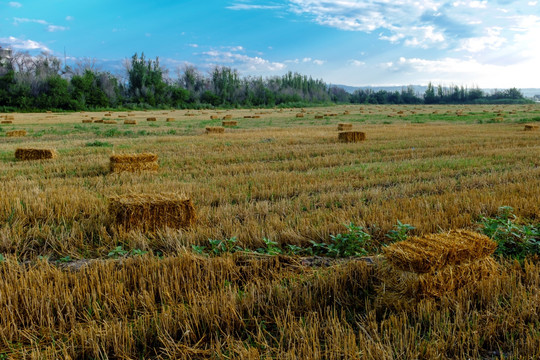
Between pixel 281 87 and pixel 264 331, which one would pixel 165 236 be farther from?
pixel 281 87

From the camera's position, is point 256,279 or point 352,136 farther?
point 352,136

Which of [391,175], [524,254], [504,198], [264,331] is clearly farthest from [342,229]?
[391,175]

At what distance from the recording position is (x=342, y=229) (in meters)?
5.44

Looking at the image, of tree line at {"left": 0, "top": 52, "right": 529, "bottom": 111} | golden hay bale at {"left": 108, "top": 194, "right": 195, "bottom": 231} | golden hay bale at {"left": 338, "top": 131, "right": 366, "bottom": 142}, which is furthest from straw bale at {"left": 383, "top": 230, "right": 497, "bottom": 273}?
tree line at {"left": 0, "top": 52, "right": 529, "bottom": 111}

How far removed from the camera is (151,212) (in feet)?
18.3

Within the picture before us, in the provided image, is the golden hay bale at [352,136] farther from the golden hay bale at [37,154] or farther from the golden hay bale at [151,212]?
the golden hay bale at [151,212]

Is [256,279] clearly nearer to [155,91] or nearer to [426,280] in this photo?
[426,280]

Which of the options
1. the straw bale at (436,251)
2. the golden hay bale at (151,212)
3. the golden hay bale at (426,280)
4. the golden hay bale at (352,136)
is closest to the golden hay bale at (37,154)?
the golden hay bale at (151,212)

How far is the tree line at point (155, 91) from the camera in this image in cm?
6819

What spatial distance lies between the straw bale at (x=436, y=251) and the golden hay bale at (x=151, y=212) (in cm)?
292

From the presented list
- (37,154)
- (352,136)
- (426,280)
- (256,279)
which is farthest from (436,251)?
(352,136)

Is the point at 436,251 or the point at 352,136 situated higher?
the point at 352,136

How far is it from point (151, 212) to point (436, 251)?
361 centimetres

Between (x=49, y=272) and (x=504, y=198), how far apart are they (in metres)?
6.66
